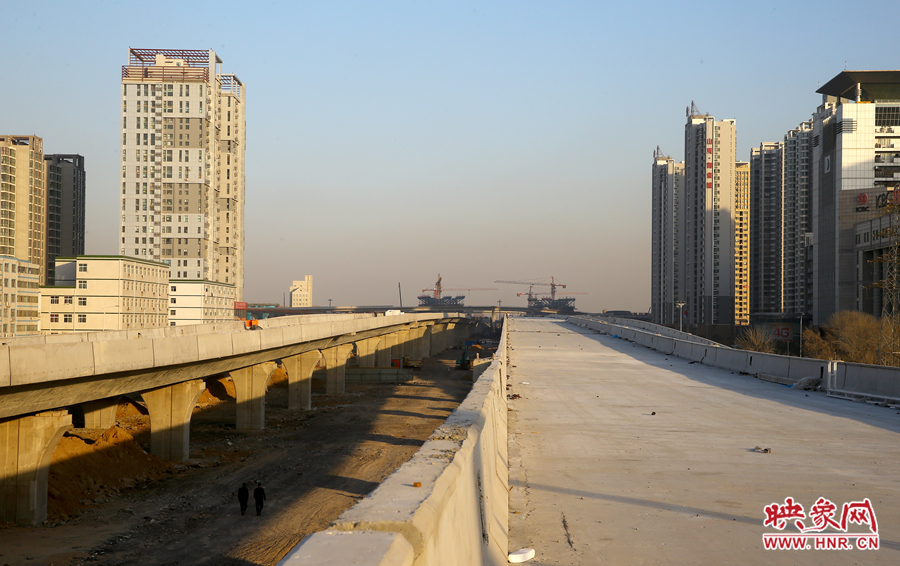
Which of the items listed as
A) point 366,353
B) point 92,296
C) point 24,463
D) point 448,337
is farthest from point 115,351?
point 448,337

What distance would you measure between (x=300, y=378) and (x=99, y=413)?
19925 millimetres

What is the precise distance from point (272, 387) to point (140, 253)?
98.7m

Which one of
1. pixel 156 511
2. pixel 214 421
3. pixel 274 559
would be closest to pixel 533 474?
pixel 274 559

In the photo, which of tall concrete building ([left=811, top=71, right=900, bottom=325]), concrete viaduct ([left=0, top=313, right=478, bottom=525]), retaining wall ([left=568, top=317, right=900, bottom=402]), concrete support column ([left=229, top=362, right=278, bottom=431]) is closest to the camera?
concrete viaduct ([left=0, top=313, right=478, bottom=525])

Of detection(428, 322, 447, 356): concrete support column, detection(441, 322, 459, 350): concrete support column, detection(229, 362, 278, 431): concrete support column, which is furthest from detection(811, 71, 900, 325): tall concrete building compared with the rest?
detection(229, 362, 278, 431): concrete support column

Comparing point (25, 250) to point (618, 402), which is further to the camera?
point (25, 250)

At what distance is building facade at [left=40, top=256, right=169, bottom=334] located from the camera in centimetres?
10538

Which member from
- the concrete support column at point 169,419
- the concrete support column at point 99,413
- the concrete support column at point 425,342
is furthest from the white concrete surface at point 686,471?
the concrete support column at point 425,342

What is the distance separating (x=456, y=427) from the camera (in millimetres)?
8531

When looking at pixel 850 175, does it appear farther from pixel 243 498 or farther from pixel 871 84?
pixel 243 498

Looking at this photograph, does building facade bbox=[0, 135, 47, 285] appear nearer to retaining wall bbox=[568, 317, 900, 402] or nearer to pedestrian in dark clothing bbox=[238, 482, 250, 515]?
pedestrian in dark clothing bbox=[238, 482, 250, 515]

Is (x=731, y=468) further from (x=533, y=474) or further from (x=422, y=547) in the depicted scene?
(x=422, y=547)

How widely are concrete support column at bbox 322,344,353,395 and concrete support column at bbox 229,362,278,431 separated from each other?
67.9 feet

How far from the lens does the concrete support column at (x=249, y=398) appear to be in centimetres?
4031
